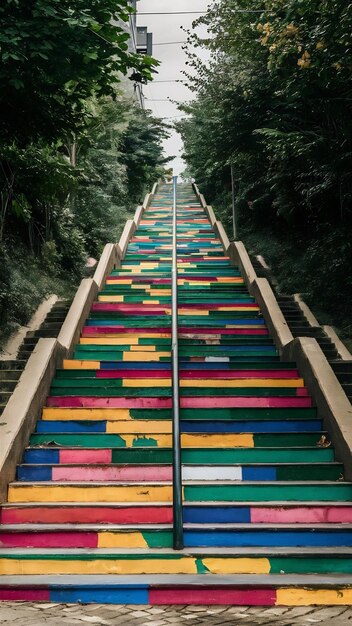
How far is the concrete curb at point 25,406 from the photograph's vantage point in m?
5.23

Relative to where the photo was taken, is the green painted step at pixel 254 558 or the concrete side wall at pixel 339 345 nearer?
the green painted step at pixel 254 558

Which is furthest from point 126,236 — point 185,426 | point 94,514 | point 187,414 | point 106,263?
point 94,514

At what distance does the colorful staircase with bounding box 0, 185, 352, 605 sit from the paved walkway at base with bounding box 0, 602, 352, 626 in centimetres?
11

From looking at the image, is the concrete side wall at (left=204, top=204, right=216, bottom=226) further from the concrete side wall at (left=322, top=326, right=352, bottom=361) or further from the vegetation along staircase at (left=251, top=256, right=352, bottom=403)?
the concrete side wall at (left=322, top=326, right=352, bottom=361)

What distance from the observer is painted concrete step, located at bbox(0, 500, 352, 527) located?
484 cm

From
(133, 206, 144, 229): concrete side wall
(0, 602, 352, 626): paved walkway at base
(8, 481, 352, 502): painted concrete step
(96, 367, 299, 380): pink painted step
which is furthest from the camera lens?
(133, 206, 144, 229): concrete side wall

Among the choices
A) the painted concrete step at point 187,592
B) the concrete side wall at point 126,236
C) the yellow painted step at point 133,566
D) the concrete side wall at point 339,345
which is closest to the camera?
the painted concrete step at point 187,592

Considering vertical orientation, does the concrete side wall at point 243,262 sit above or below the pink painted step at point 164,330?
above

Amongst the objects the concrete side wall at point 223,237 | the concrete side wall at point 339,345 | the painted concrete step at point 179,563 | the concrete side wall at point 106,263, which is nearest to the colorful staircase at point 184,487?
the painted concrete step at point 179,563

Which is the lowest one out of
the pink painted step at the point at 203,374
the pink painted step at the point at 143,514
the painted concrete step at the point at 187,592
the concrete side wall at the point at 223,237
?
the painted concrete step at the point at 187,592

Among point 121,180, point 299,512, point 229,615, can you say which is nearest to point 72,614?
point 229,615

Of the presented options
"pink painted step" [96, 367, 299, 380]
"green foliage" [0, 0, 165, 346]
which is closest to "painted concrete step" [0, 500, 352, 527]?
"pink painted step" [96, 367, 299, 380]

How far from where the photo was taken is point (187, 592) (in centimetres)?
398

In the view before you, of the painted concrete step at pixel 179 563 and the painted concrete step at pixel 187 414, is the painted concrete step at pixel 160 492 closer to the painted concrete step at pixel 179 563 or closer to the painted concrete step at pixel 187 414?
the painted concrete step at pixel 179 563
